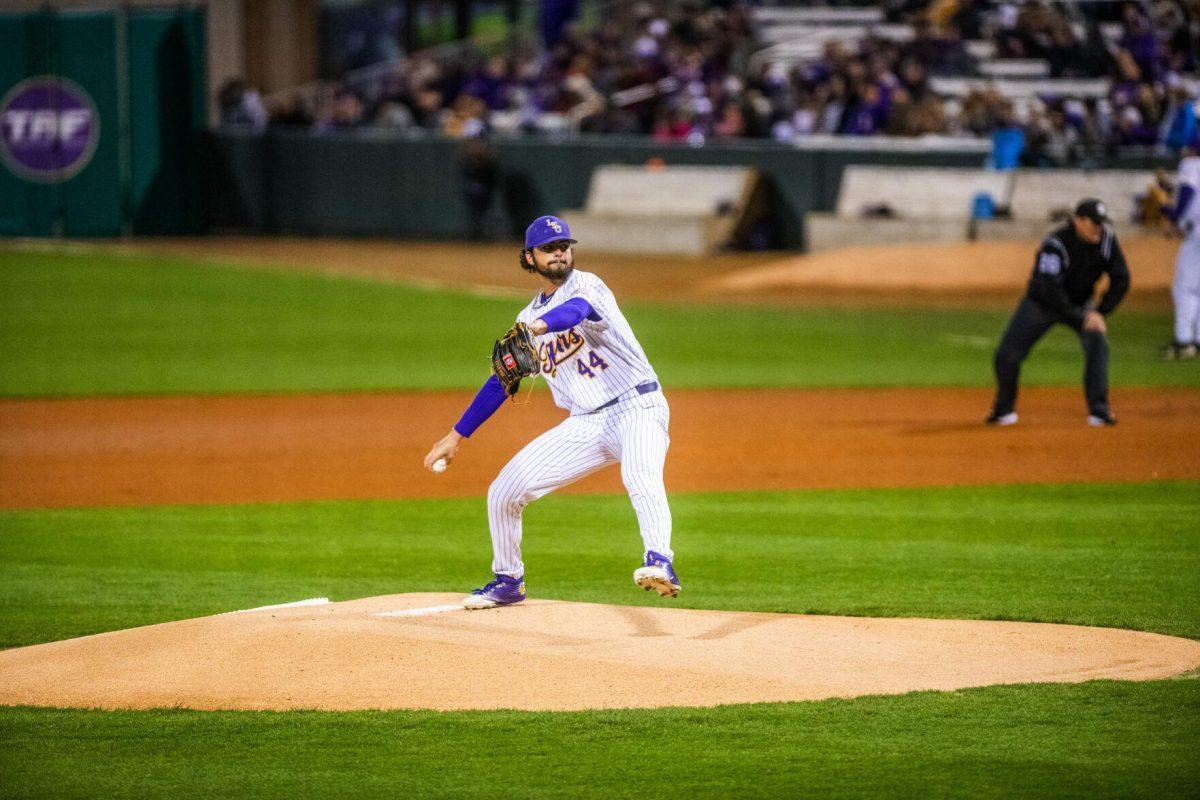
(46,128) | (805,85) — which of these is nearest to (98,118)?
(46,128)

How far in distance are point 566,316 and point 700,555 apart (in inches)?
119

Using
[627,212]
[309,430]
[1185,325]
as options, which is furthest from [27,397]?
[627,212]

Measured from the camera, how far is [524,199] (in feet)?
101

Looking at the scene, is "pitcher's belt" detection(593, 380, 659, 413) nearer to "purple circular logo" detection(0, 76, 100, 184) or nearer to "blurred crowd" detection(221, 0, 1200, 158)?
"blurred crowd" detection(221, 0, 1200, 158)

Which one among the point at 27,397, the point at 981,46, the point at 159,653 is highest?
the point at 981,46

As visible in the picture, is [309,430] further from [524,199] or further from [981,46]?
[981,46]

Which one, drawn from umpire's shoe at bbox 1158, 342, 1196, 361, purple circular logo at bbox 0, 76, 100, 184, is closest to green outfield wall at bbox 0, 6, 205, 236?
purple circular logo at bbox 0, 76, 100, 184

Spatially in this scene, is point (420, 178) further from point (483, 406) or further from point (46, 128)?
point (483, 406)

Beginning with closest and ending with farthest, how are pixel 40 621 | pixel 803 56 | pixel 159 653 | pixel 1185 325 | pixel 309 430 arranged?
pixel 159 653 → pixel 40 621 → pixel 309 430 → pixel 1185 325 → pixel 803 56

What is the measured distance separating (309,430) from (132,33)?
1966cm

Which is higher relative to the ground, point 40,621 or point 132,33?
point 132,33

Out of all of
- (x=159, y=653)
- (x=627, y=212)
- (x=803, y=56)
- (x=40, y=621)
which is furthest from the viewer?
(x=803, y=56)

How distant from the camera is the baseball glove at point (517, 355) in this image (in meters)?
7.05

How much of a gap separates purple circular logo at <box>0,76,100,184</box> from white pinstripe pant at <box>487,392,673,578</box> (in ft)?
85.6
